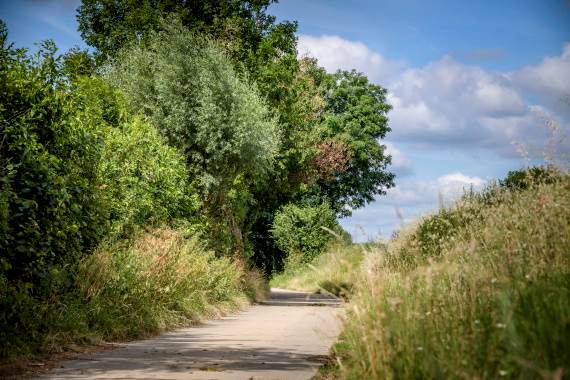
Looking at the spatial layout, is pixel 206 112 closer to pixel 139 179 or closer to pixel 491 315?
pixel 139 179

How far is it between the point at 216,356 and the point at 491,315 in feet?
17.9

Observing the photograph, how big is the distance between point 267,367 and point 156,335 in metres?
5.35

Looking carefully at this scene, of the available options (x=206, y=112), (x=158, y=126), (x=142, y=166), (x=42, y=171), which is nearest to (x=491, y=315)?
(x=42, y=171)

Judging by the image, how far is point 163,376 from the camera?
8.07 meters

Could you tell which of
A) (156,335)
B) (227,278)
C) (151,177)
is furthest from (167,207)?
(156,335)

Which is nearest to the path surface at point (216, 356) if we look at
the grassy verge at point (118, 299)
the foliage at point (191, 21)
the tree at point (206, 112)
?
the grassy verge at point (118, 299)

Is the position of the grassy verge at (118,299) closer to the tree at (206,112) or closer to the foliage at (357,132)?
the tree at (206,112)

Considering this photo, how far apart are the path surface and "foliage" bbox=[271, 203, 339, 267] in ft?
110

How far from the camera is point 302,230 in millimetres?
49281

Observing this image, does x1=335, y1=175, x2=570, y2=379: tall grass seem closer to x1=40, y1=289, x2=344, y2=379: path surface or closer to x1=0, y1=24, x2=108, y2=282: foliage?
x1=40, y1=289, x2=344, y2=379: path surface

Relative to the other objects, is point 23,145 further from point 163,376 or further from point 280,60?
point 280,60

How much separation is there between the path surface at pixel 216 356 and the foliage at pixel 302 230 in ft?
110

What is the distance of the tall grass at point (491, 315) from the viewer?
4.62m

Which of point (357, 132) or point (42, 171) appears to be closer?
point (42, 171)
